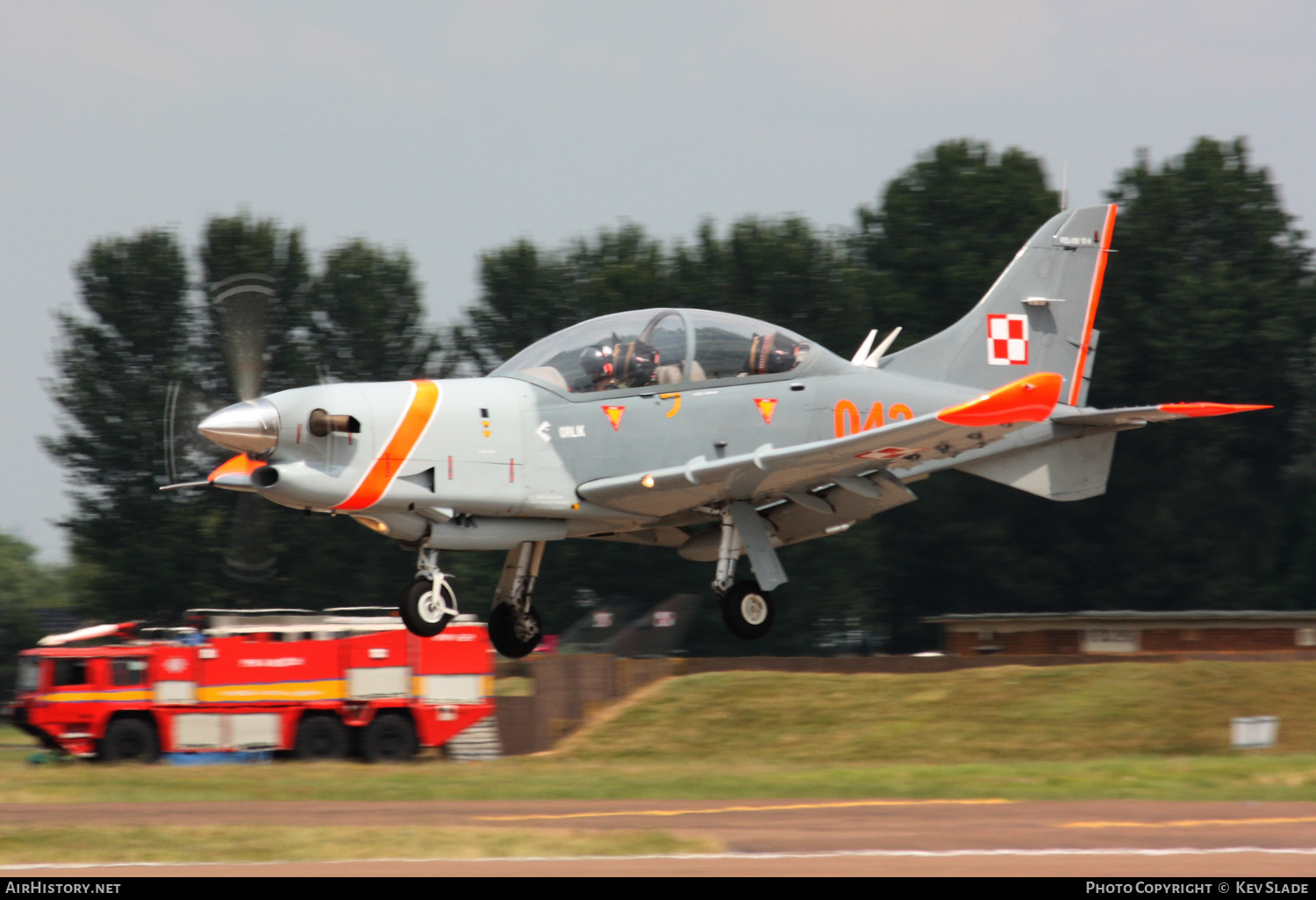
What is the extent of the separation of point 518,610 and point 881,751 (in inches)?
441

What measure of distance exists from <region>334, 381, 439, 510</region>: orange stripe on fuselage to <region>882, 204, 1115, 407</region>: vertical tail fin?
606 cm

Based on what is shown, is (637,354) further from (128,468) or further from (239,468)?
(128,468)

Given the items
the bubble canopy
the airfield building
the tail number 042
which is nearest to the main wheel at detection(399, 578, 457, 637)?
the bubble canopy

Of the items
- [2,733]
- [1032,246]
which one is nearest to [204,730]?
[1032,246]

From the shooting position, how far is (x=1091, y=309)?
63.6 ft

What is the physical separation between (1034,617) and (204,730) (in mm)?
20595

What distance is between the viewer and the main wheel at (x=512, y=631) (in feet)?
53.9

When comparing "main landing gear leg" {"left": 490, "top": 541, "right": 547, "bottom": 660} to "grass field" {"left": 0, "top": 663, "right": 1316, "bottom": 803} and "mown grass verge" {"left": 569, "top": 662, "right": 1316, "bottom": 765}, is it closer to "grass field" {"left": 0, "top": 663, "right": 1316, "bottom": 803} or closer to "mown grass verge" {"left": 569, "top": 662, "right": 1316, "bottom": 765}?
"grass field" {"left": 0, "top": 663, "right": 1316, "bottom": 803}

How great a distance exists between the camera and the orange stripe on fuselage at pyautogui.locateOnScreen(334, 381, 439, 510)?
14523 millimetres

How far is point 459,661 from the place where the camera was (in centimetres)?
2950

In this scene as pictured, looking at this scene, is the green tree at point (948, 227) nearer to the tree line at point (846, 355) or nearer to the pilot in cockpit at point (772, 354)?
the tree line at point (846, 355)

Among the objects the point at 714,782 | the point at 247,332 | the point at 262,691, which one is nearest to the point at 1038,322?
the point at 714,782

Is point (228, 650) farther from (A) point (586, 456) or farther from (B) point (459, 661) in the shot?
(A) point (586, 456)

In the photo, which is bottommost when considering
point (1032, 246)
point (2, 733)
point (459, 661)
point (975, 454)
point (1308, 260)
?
point (2, 733)
